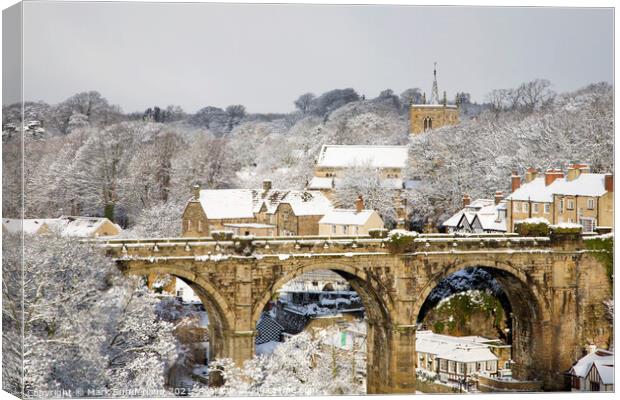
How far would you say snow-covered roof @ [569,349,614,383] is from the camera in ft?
91.3

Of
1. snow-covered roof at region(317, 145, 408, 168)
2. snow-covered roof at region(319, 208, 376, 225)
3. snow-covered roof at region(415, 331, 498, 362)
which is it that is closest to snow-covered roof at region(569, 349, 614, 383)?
snow-covered roof at region(415, 331, 498, 362)

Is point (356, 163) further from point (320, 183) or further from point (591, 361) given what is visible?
point (591, 361)

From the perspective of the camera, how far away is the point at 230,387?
88.8 ft

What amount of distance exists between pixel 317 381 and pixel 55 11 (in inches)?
476

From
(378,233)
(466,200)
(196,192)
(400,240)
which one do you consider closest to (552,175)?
(466,200)

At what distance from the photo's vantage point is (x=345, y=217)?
3725 cm

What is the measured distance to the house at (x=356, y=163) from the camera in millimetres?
39000

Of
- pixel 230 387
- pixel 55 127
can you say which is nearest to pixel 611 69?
pixel 230 387

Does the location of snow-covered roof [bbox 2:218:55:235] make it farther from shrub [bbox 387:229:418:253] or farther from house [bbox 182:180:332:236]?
shrub [bbox 387:229:418:253]

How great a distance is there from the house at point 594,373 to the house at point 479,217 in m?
6.61

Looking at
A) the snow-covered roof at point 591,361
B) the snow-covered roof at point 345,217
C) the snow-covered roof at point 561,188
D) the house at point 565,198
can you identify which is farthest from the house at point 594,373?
the snow-covered roof at point 345,217

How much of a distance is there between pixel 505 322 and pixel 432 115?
7717 millimetres

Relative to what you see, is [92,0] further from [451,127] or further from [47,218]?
[451,127]

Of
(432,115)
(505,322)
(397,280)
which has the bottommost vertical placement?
(505,322)
